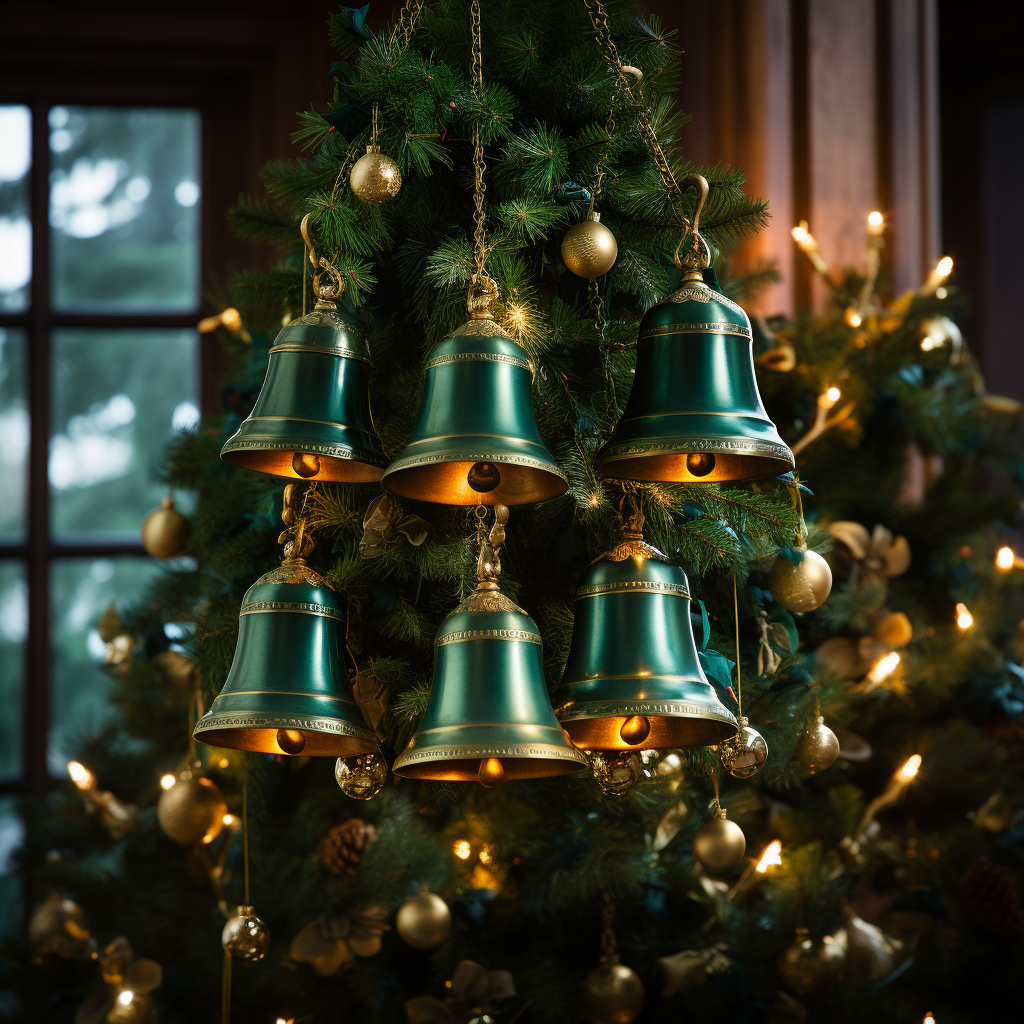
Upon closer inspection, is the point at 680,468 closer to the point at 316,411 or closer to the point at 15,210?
the point at 316,411

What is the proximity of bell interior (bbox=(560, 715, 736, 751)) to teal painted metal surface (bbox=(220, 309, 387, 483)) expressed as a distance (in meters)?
0.32

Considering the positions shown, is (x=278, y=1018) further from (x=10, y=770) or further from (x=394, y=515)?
(x=10, y=770)

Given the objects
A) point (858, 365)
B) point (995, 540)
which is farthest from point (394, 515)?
point (995, 540)

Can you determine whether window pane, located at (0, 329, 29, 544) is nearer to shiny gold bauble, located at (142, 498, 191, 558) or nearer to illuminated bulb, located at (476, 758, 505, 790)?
shiny gold bauble, located at (142, 498, 191, 558)

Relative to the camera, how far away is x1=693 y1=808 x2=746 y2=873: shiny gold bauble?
131 cm

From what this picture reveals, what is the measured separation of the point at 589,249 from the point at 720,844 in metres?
0.65

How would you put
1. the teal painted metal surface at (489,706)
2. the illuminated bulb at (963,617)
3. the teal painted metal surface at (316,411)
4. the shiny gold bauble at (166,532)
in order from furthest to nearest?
the illuminated bulb at (963,617)
the shiny gold bauble at (166,532)
the teal painted metal surface at (316,411)
the teal painted metal surface at (489,706)

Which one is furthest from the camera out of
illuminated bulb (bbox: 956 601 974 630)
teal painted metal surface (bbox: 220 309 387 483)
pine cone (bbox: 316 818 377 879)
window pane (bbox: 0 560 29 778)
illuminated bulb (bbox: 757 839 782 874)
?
window pane (bbox: 0 560 29 778)

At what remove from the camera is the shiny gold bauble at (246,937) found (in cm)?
131

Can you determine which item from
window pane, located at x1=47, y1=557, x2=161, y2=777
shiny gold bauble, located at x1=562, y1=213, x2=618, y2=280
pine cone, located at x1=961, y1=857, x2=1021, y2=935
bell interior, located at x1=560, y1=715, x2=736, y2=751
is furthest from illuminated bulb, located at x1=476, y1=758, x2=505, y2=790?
window pane, located at x1=47, y1=557, x2=161, y2=777

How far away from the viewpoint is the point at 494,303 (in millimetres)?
1125

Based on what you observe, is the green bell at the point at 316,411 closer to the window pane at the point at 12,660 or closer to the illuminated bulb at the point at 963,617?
the illuminated bulb at the point at 963,617

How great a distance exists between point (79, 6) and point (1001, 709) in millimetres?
2129

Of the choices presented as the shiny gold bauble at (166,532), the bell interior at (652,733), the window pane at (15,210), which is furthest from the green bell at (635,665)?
the window pane at (15,210)
